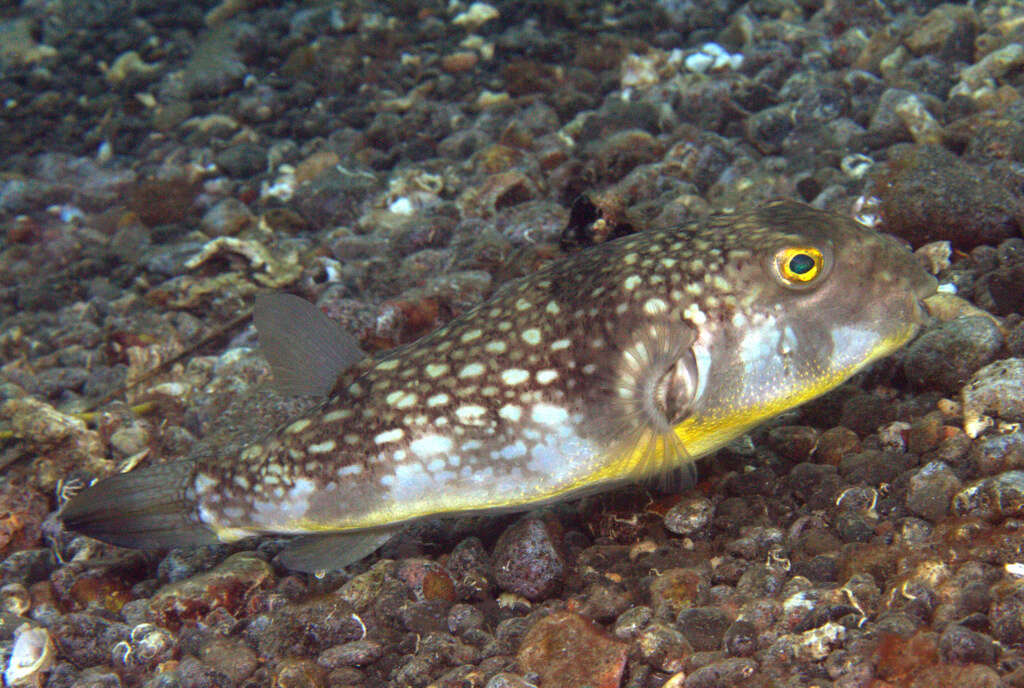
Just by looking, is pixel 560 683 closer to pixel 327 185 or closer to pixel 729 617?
pixel 729 617

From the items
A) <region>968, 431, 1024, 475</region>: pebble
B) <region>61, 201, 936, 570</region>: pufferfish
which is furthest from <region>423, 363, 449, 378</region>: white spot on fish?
<region>968, 431, 1024, 475</region>: pebble

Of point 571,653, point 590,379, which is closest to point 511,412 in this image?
point 590,379

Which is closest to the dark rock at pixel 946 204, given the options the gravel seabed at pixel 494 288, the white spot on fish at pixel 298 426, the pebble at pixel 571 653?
the gravel seabed at pixel 494 288

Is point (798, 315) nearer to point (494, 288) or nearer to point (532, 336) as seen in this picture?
point (532, 336)

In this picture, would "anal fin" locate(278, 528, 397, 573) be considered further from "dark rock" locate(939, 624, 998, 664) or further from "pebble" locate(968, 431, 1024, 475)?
"pebble" locate(968, 431, 1024, 475)

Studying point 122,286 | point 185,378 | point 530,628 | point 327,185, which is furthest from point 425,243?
point 530,628

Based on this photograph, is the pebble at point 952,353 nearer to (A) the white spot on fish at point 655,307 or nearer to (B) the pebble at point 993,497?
(B) the pebble at point 993,497
